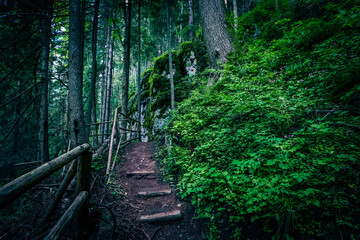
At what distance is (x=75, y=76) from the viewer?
3.36 m

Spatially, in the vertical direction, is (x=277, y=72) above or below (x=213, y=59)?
below

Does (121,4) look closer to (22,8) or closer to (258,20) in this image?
(22,8)

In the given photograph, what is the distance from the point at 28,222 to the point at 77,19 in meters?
4.00

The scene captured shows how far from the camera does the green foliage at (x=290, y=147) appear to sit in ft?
4.72

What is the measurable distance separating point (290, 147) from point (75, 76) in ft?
14.6

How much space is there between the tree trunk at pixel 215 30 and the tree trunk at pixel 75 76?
13.7 ft

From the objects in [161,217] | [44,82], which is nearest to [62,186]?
[161,217]

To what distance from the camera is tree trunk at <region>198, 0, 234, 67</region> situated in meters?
5.23

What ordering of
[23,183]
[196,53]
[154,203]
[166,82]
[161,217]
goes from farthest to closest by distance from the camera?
[166,82], [196,53], [154,203], [161,217], [23,183]

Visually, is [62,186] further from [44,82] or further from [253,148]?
[44,82]

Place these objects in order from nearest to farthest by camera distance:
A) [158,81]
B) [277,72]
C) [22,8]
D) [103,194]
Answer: [103,194]
[277,72]
[22,8]
[158,81]

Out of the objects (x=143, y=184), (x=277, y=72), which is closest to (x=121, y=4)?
(x=277, y=72)

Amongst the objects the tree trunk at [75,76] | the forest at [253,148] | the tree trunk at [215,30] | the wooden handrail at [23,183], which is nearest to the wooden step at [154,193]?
the forest at [253,148]

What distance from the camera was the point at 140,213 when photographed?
282cm
